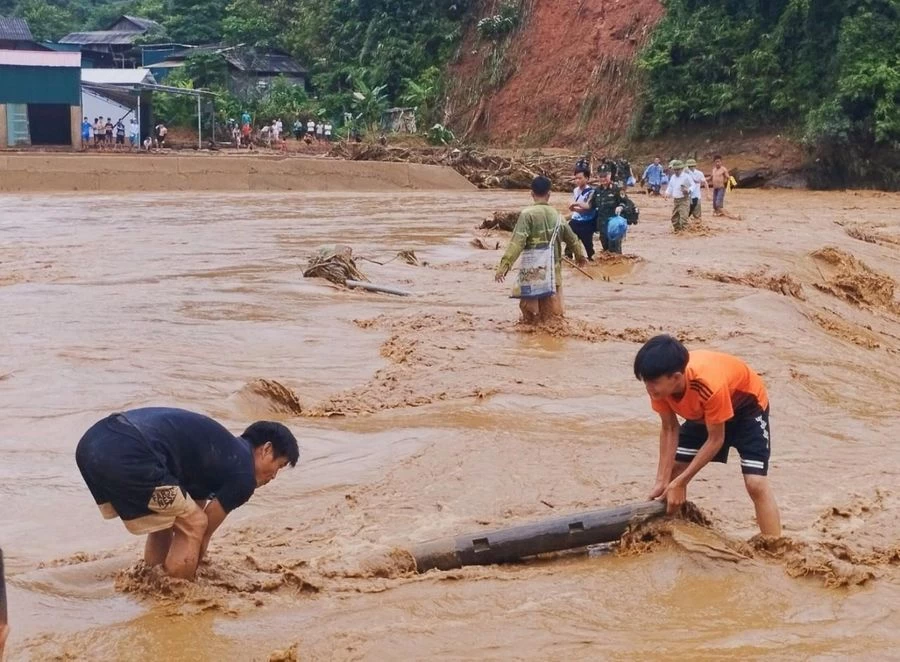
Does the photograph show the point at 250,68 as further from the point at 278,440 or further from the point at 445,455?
the point at 278,440

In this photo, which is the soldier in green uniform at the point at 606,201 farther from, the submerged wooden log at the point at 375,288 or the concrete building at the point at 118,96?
the concrete building at the point at 118,96

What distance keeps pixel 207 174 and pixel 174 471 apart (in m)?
26.8

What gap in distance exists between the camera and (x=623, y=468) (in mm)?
6668

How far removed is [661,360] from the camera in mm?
4621

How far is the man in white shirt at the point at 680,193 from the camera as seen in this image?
1828 cm

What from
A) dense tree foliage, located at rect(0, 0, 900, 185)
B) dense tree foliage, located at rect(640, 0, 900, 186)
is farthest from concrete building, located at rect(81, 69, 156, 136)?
dense tree foliage, located at rect(640, 0, 900, 186)

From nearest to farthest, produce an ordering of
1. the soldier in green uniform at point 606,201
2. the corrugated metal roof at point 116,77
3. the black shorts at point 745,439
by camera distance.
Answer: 1. the black shorts at point 745,439
2. the soldier in green uniform at point 606,201
3. the corrugated metal roof at point 116,77

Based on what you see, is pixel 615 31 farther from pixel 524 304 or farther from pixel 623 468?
pixel 623 468

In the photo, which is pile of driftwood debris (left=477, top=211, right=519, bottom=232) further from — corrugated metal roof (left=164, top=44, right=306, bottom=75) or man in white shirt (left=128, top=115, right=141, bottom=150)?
corrugated metal roof (left=164, top=44, right=306, bottom=75)

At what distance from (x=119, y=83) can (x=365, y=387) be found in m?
34.8

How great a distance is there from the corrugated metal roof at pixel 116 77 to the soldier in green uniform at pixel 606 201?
29.6 metres

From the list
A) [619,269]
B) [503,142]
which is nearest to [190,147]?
[503,142]

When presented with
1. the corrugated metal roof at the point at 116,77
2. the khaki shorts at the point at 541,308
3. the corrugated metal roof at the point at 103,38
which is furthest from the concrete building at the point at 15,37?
the khaki shorts at the point at 541,308

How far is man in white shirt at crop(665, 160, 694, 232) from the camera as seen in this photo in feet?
60.0
